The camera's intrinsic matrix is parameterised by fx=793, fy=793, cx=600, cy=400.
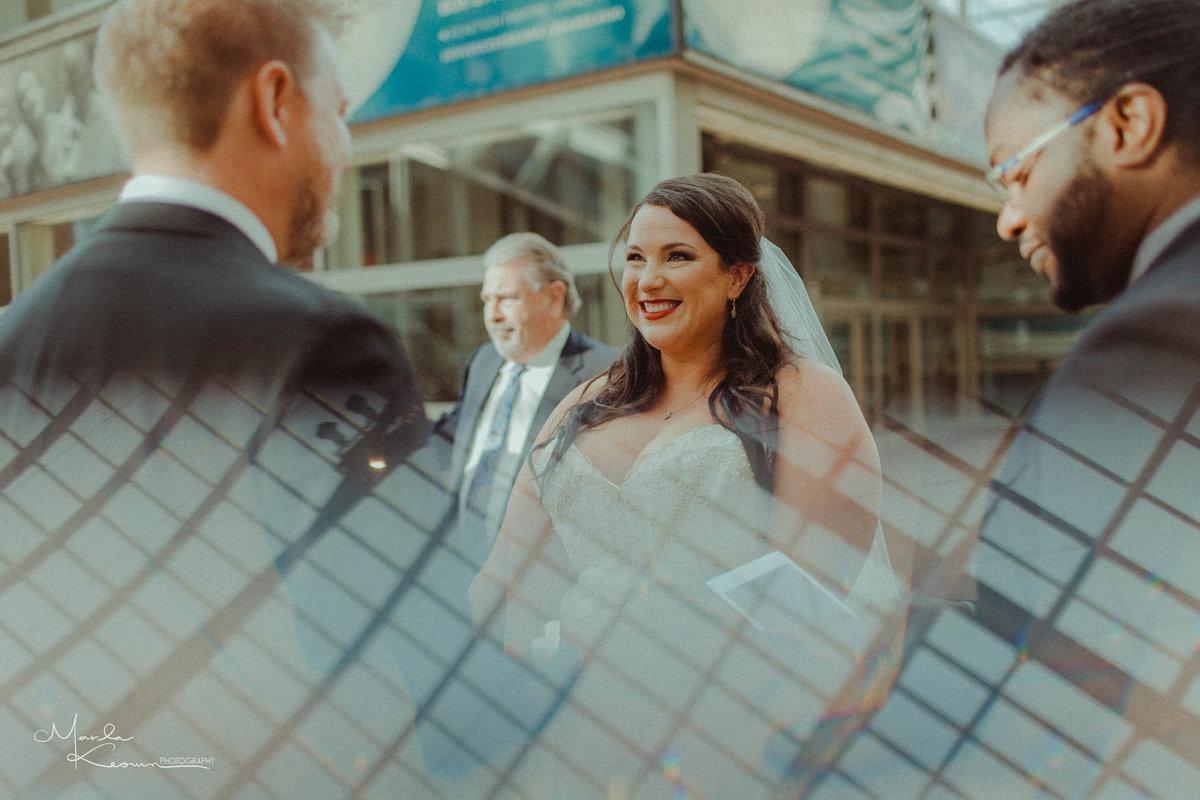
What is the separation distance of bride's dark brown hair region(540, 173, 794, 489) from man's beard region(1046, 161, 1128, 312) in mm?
573

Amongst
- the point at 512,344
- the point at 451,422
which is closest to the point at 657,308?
the point at 512,344

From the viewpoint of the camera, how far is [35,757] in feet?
3.52

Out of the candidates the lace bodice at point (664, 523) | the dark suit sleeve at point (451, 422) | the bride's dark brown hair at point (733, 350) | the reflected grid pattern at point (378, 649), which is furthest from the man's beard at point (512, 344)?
the reflected grid pattern at point (378, 649)

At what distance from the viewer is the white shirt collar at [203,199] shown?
0.79 meters

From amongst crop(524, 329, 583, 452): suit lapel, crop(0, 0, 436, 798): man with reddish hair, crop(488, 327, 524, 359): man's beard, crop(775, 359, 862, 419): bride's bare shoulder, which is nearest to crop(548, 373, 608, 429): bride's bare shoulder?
crop(775, 359, 862, 419): bride's bare shoulder

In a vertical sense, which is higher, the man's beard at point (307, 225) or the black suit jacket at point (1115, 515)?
the man's beard at point (307, 225)

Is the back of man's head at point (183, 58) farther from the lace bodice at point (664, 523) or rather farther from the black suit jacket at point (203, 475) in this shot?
the lace bodice at point (664, 523)

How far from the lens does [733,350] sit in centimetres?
149

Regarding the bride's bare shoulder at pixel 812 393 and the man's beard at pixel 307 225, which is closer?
the man's beard at pixel 307 225

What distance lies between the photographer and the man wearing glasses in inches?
31.3

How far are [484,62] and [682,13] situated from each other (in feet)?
3.00

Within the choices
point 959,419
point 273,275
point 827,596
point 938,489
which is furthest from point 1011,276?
point 273,275

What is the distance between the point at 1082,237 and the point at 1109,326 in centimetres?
12

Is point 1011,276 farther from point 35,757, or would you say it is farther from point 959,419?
point 35,757
